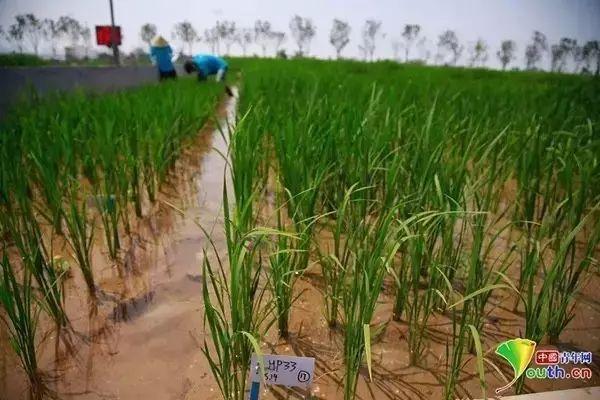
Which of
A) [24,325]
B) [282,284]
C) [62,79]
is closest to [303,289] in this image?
[282,284]

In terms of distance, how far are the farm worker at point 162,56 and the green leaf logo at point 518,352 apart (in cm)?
824

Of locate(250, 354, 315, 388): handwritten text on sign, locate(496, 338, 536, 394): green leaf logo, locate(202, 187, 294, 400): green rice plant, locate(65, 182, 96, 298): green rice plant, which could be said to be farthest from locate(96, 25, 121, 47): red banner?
locate(496, 338, 536, 394): green leaf logo

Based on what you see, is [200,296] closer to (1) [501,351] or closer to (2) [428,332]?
(2) [428,332]

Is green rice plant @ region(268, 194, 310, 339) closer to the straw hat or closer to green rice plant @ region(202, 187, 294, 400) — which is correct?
green rice plant @ region(202, 187, 294, 400)

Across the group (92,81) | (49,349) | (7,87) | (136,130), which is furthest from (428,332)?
(92,81)

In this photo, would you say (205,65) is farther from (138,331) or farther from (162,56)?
(138,331)

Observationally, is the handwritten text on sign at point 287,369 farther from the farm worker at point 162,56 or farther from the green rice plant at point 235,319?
the farm worker at point 162,56

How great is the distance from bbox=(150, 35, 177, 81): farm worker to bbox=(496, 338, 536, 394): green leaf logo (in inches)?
325

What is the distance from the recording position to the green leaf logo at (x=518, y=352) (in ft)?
2.68

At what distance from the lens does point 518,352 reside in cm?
84

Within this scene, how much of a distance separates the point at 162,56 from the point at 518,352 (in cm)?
857

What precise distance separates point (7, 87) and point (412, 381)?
4433 millimetres

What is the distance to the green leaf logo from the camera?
0.82 metres

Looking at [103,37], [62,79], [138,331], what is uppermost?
[103,37]
